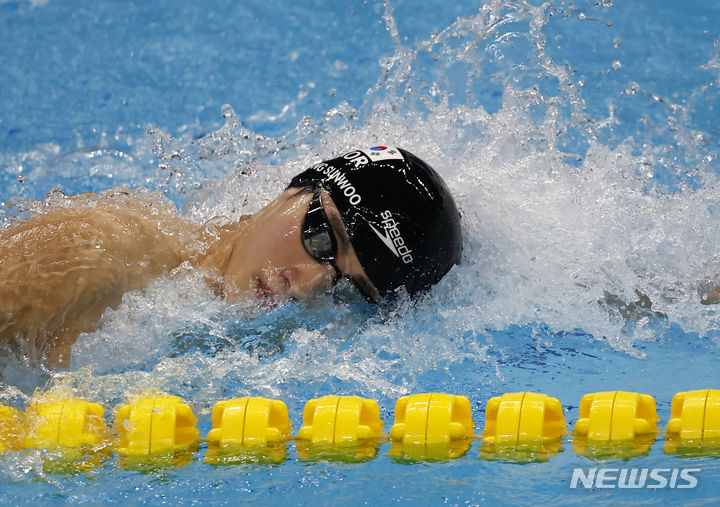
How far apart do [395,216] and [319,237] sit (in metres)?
0.26

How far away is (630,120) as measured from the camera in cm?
465

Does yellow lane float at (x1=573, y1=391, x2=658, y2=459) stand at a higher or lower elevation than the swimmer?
lower

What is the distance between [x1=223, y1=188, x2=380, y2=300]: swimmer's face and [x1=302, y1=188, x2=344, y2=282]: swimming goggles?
0.05 ft

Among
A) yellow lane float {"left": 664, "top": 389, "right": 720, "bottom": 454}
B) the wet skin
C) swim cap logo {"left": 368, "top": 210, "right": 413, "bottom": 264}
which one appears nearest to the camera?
yellow lane float {"left": 664, "top": 389, "right": 720, "bottom": 454}

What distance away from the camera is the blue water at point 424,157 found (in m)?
2.02

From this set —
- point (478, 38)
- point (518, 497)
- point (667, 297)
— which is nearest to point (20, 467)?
point (518, 497)

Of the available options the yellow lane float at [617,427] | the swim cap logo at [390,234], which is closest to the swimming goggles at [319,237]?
the swim cap logo at [390,234]

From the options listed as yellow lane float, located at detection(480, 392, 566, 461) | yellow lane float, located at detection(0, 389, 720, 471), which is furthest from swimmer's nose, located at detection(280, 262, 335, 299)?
yellow lane float, located at detection(480, 392, 566, 461)

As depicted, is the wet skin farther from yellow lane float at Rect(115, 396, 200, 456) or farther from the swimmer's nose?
yellow lane float at Rect(115, 396, 200, 456)

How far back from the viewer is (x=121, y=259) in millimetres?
2326

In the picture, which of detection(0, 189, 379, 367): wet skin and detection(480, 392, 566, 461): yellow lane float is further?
detection(0, 189, 379, 367): wet skin

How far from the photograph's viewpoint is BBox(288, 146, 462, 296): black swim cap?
2.65m

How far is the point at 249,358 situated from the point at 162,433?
582mm

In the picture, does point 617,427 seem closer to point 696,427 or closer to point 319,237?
point 696,427
